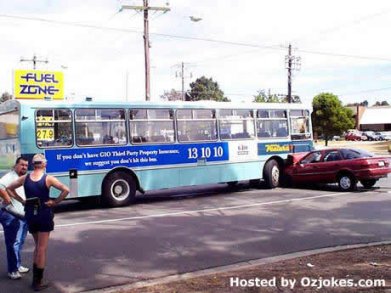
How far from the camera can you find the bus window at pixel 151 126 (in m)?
13.7

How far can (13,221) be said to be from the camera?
663cm

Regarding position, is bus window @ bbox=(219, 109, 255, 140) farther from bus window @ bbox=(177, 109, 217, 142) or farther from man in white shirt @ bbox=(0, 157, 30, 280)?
man in white shirt @ bbox=(0, 157, 30, 280)

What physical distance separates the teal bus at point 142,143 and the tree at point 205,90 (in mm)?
95484

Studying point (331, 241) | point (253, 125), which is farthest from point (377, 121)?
point (331, 241)

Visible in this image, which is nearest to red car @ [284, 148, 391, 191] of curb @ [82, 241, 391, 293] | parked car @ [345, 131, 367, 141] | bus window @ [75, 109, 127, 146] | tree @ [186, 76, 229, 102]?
bus window @ [75, 109, 127, 146]

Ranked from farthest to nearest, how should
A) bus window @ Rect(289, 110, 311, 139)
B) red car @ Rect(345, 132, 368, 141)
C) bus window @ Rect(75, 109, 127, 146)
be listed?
red car @ Rect(345, 132, 368, 141)
bus window @ Rect(289, 110, 311, 139)
bus window @ Rect(75, 109, 127, 146)

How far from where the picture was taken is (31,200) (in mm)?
6051

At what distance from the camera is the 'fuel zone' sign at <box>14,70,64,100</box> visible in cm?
2898

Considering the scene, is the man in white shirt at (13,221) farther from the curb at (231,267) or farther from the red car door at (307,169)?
the red car door at (307,169)

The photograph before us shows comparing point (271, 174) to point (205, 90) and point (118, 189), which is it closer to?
point (118, 189)

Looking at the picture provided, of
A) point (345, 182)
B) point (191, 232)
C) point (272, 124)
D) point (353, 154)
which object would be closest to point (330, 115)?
point (272, 124)

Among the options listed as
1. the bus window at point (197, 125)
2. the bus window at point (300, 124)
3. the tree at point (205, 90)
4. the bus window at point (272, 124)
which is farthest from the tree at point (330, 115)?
the tree at point (205, 90)

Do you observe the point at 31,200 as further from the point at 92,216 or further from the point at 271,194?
the point at 271,194

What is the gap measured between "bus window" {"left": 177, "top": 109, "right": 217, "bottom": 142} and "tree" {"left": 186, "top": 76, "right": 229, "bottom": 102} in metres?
96.6
